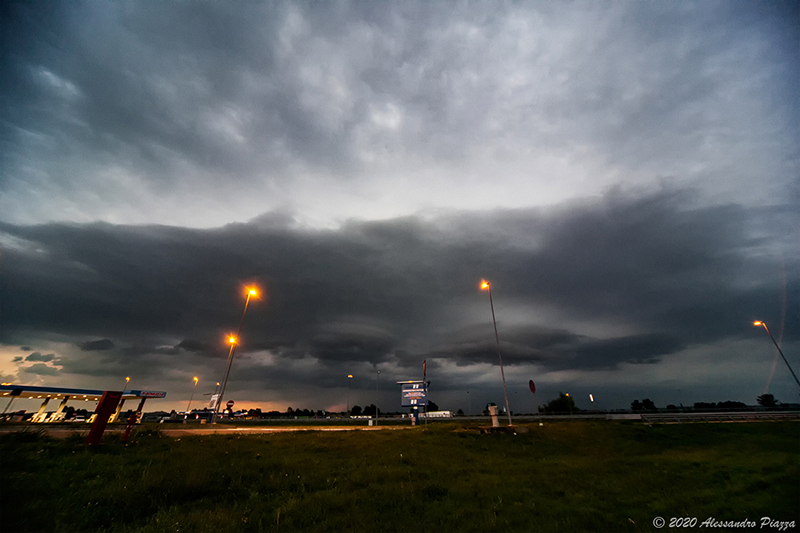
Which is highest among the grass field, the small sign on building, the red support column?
the small sign on building

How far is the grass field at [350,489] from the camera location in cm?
798

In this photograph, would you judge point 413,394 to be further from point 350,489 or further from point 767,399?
point 767,399

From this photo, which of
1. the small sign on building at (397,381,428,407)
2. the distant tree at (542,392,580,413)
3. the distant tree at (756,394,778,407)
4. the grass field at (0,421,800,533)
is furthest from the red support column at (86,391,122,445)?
the distant tree at (756,394,778,407)

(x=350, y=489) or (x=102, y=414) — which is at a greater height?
(x=102, y=414)

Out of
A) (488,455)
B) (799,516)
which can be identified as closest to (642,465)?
(488,455)

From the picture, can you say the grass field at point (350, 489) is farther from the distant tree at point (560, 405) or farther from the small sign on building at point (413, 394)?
the distant tree at point (560, 405)

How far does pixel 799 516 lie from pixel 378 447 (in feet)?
64.0

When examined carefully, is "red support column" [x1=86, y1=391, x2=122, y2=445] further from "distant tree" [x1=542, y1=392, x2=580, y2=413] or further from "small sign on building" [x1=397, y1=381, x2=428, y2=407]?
"distant tree" [x1=542, y1=392, x2=580, y2=413]

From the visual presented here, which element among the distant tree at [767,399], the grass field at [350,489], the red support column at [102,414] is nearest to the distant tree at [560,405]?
the distant tree at [767,399]

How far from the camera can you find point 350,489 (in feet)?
39.1

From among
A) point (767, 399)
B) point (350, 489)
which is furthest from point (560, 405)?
point (350, 489)

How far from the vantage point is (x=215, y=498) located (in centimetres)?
1026

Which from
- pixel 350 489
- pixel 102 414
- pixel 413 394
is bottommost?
pixel 350 489

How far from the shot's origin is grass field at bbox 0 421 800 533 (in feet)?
26.2
